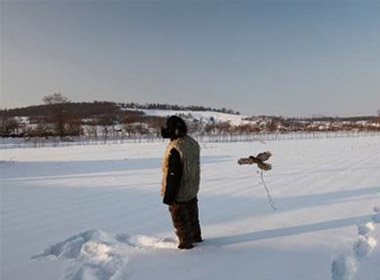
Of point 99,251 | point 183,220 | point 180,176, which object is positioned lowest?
point 99,251

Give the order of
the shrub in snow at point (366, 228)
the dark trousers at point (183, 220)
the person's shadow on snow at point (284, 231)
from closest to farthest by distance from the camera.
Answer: the dark trousers at point (183, 220) < the person's shadow on snow at point (284, 231) < the shrub in snow at point (366, 228)

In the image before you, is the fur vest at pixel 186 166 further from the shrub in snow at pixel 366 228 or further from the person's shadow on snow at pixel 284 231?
the shrub in snow at pixel 366 228

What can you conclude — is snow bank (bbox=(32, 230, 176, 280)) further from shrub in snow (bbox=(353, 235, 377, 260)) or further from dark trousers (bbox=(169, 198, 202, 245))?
shrub in snow (bbox=(353, 235, 377, 260))

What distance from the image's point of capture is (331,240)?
5.06 metres

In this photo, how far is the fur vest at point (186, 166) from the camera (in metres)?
4.67

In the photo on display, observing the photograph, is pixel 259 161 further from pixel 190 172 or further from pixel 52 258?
pixel 52 258

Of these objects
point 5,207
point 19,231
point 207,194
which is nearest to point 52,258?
point 19,231

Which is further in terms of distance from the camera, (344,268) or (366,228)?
(366,228)

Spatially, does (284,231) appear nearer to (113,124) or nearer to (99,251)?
(99,251)

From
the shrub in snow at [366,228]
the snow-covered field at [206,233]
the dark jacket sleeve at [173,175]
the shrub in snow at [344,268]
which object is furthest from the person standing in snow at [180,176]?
the shrub in snow at [366,228]

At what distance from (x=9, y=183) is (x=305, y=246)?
955 centimetres

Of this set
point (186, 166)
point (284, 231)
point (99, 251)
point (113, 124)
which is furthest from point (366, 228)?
point (113, 124)

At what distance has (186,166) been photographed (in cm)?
471

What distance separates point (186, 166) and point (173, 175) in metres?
0.18
